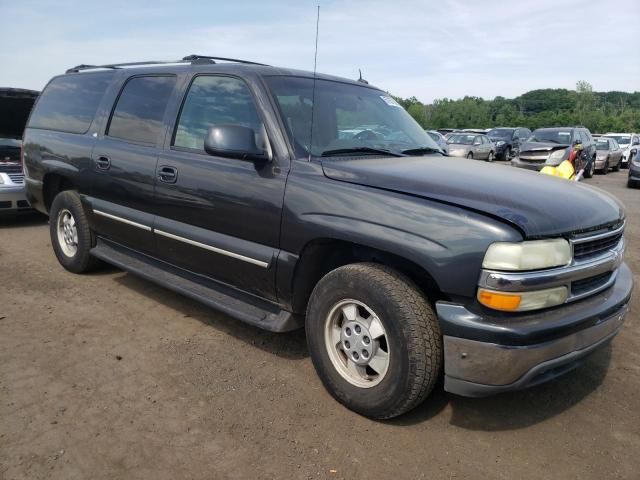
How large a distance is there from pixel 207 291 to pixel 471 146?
63.5 ft

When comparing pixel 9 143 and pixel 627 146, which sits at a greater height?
pixel 627 146

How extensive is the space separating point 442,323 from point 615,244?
1.27 metres

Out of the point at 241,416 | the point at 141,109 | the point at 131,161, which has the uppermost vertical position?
the point at 141,109

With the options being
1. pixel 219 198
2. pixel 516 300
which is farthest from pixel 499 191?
pixel 219 198

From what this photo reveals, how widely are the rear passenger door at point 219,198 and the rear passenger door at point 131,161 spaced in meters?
0.17

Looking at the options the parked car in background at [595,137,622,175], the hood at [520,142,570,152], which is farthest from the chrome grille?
the parked car in background at [595,137,622,175]

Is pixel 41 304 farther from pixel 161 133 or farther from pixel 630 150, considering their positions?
pixel 630 150

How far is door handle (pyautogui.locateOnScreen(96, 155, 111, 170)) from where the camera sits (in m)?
4.25

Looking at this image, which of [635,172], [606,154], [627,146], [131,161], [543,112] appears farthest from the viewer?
[543,112]

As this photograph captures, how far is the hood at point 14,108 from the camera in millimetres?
7566

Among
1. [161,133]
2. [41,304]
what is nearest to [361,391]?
[161,133]

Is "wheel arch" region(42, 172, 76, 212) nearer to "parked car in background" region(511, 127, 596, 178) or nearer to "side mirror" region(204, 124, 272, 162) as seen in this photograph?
"side mirror" region(204, 124, 272, 162)

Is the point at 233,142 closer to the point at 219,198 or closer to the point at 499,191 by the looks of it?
the point at 219,198

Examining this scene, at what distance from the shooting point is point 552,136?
58.4 feet
